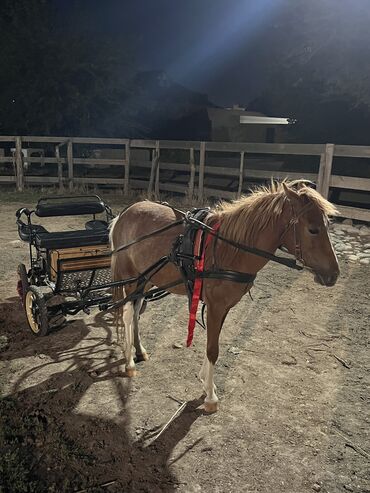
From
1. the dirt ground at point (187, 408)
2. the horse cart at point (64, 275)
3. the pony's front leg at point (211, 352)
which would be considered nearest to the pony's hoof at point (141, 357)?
the dirt ground at point (187, 408)

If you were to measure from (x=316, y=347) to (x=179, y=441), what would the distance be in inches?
86.3

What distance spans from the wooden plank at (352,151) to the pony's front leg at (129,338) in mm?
6973

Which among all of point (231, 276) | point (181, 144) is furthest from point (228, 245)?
point (181, 144)

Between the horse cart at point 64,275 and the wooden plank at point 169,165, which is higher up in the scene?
the wooden plank at point 169,165

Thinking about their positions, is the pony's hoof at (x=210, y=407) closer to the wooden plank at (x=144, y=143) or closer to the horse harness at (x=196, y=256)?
the horse harness at (x=196, y=256)

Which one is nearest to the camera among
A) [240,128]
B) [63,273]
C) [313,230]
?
[313,230]

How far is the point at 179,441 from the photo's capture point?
316 centimetres

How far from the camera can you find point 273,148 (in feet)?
36.1

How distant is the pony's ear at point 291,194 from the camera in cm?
286

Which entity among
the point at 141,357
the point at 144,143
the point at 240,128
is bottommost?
the point at 141,357

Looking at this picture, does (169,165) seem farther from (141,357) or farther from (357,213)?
(141,357)

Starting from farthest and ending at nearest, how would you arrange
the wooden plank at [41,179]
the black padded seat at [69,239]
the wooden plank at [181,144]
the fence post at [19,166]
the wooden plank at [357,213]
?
1. the wooden plank at [41,179]
2. the fence post at [19,166]
3. the wooden plank at [181,144]
4. the wooden plank at [357,213]
5. the black padded seat at [69,239]

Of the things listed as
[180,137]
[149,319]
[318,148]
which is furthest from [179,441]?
[180,137]

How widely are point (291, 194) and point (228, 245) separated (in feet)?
2.32
